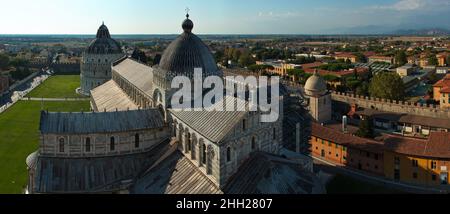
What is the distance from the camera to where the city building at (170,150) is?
1938cm

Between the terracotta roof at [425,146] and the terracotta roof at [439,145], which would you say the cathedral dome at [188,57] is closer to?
the terracotta roof at [425,146]

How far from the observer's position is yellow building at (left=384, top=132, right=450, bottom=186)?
97.5ft

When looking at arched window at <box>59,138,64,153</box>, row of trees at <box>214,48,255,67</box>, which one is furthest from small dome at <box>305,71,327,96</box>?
row of trees at <box>214,48,255,67</box>

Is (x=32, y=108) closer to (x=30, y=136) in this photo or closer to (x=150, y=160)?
(x=30, y=136)

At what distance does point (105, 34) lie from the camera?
8088cm

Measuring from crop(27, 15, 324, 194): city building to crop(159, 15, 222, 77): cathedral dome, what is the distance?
0.06 m

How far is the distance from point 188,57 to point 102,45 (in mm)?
56607

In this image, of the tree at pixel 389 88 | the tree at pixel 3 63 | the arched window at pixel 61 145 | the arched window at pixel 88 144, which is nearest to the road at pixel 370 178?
the arched window at pixel 88 144

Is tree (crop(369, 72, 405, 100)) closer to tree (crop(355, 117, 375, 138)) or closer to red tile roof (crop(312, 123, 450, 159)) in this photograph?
tree (crop(355, 117, 375, 138))

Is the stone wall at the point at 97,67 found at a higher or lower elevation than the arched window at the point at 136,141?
higher

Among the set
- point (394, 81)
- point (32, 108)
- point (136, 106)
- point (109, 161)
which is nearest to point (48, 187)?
point (109, 161)

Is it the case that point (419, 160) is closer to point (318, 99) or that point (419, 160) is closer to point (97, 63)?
point (318, 99)
